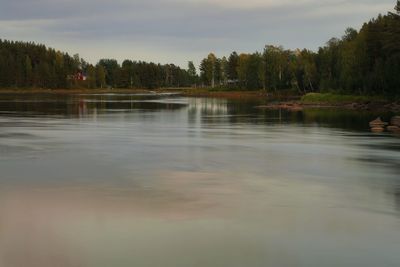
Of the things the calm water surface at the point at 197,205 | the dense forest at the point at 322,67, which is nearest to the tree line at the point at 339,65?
the dense forest at the point at 322,67

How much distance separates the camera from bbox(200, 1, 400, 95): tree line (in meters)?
77.1

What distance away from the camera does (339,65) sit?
3984 inches

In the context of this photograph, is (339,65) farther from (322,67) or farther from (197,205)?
(197,205)

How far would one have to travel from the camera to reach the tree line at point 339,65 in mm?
77125

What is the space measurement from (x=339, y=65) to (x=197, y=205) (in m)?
90.4

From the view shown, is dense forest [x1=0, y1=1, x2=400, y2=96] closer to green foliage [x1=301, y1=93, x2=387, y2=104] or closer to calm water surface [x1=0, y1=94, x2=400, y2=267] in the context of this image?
green foliage [x1=301, y1=93, x2=387, y2=104]

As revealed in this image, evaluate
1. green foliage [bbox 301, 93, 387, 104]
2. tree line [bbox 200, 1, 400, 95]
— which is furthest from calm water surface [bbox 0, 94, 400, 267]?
green foliage [bbox 301, 93, 387, 104]

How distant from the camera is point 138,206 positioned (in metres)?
16.0

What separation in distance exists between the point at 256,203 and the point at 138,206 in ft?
12.2

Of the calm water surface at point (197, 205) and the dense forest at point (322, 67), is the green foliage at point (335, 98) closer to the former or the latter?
the dense forest at point (322, 67)

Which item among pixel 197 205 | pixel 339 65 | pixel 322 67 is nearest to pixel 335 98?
pixel 339 65

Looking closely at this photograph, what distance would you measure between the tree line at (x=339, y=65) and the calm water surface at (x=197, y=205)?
1943 inches

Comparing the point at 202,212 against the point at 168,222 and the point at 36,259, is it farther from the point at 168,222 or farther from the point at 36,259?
the point at 36,259

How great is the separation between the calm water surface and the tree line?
162ft
